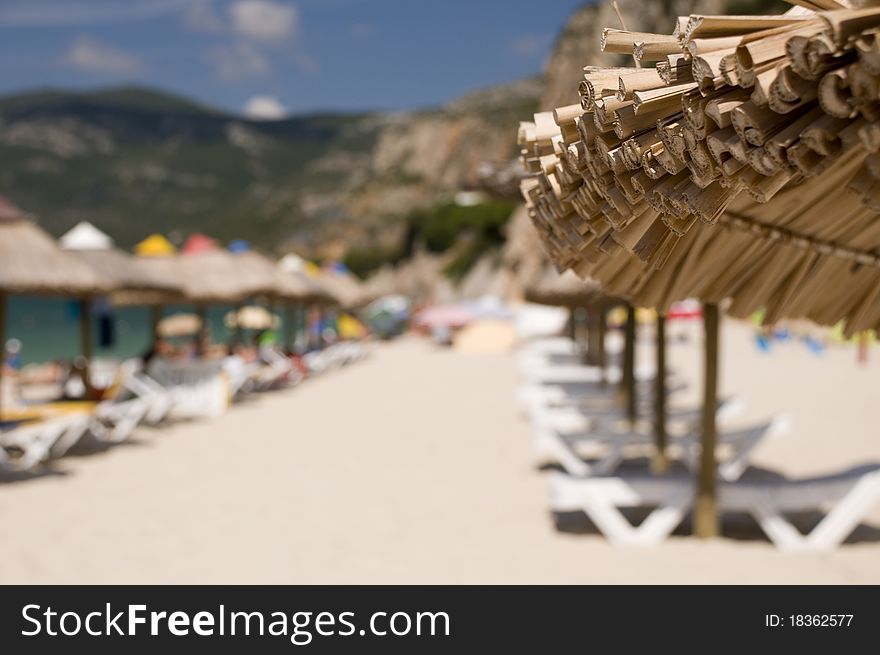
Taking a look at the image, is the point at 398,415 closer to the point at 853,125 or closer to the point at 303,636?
the point at 303,636

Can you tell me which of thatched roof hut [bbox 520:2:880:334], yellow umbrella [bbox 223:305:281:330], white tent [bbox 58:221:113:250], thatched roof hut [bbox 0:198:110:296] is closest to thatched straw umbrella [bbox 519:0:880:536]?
thatched roof hut [bbox 520:2:880:334]

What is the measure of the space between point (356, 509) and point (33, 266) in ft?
15.7

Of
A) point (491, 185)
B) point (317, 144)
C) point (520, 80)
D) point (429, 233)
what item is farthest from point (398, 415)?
point (317, 144)

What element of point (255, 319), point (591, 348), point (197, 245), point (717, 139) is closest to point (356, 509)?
point (717, 139)

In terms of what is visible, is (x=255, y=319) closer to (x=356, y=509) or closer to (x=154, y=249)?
(x=154, y=249)

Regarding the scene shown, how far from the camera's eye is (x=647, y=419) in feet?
31.1

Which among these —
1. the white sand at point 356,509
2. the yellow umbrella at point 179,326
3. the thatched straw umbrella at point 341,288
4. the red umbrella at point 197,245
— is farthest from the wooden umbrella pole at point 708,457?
the yellow umbrella at point 179,326

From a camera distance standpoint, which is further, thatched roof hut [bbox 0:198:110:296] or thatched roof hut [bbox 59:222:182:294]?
thatched roof hut [bbox 59:222:182:294]

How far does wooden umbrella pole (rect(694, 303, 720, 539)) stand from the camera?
5098 millimetres

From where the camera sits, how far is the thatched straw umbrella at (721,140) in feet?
3.49

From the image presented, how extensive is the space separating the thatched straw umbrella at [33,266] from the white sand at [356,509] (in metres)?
1.85

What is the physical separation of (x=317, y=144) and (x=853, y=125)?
128 metres

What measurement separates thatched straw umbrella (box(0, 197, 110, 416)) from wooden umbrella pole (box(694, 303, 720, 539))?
674cm

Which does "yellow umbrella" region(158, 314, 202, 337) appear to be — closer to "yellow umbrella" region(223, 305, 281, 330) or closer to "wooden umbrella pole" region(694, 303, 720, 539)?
"yellow umbrella" region(223, 305, 281, 330)
